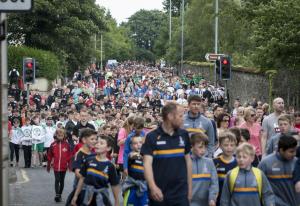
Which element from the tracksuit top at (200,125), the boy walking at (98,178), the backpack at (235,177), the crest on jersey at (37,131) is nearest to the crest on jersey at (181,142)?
the backpack at (235,177)

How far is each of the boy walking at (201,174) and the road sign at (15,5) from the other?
300 centimetres

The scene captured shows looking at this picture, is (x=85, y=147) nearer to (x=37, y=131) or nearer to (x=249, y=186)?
(x=249, y=186)

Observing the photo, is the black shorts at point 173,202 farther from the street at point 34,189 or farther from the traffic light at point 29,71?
the traffic light at point 29,71

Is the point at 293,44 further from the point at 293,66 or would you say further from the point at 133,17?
the point at 133,17

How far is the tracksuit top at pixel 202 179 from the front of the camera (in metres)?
10.6

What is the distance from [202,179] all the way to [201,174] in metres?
0.06

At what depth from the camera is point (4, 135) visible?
28.3ft

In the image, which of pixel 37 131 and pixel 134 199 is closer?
pixel 134 199

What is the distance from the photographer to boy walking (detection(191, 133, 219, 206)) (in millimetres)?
10648

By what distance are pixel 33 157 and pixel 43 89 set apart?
26.4 m

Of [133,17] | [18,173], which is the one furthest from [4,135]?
[133,17]

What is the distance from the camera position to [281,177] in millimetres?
10508

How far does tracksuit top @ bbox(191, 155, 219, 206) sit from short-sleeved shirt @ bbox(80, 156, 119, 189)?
125 cm

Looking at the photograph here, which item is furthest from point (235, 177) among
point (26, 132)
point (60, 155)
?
point (26, 132)
